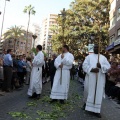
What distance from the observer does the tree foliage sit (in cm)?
4653

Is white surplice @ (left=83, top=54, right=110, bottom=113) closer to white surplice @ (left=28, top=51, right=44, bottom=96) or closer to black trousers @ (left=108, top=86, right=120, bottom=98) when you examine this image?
white surplice @ (left=28, top=51, right=44, bottom=96)

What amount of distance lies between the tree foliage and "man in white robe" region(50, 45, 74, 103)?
3632 centimetres

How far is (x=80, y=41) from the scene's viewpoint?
4766cm

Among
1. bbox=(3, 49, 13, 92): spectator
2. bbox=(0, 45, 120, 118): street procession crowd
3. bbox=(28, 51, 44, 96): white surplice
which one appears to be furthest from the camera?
bbox=(3, 49, 13, 92): spectator

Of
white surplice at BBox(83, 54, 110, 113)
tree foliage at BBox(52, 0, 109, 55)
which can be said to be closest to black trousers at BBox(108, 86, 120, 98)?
white surplice at BBox(83, 54, 110, 113)

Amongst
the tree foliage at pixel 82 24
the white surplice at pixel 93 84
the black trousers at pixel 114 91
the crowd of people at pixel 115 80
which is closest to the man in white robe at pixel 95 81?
the white surplice at pixel 93 84

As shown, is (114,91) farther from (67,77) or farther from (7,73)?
(7,73)

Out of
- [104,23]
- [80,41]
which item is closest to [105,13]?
[104,23]

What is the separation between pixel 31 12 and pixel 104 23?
37.8 m

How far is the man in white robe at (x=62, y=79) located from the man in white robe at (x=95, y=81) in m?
1.34

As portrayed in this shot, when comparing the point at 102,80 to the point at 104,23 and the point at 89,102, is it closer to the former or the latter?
the point at 89,102

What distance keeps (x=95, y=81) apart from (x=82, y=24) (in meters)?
40.3

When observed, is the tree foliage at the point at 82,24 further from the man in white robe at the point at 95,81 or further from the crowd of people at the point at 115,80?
the man in white robe at the point at 95,81

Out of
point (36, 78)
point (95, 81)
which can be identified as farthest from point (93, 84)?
point (36, 78)
